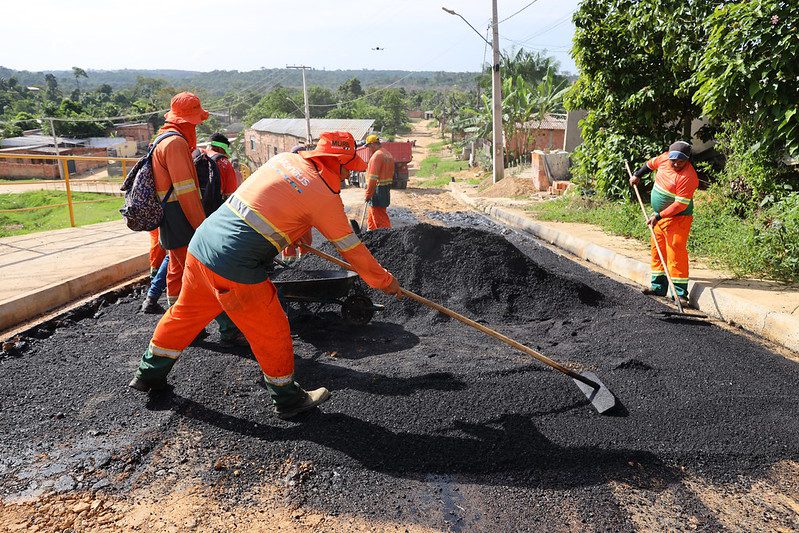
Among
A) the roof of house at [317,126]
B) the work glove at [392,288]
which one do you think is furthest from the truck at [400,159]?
the work glove at [392,288]

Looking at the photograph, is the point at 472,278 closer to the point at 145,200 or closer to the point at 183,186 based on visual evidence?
the point at 183,186

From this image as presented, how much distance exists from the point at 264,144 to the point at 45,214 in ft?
75.2

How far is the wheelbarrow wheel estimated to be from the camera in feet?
14.6

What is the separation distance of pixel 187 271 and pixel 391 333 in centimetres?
191

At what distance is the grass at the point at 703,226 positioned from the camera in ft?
19.0

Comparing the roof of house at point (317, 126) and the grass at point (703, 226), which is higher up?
the roof of house at point (317, 126)

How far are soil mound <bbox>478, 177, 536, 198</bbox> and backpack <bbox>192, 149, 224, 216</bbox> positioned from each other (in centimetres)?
1184

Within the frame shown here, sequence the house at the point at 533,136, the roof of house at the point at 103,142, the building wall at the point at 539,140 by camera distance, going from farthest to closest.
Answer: the roof of house at the point at 103,142 → the building wall at the point at 539,140 → the house at the point at 533,136

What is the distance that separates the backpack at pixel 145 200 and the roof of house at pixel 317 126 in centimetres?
3178

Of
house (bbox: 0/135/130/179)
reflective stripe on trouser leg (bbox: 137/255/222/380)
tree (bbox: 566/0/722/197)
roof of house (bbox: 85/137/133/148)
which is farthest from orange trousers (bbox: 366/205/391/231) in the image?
roof of house (bbox: 85/137/133/148)

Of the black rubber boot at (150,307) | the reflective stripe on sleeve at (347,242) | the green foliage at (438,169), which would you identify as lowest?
the green foliage at (438,169)

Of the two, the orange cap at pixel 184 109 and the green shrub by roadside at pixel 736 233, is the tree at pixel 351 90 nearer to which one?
the green shrub by roadside at pixel 736 233

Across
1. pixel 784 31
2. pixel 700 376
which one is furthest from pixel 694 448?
pixel 784 31

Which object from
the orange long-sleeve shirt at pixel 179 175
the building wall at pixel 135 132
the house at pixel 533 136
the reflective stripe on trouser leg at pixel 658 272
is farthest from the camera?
the building wall at pixel 135 132
